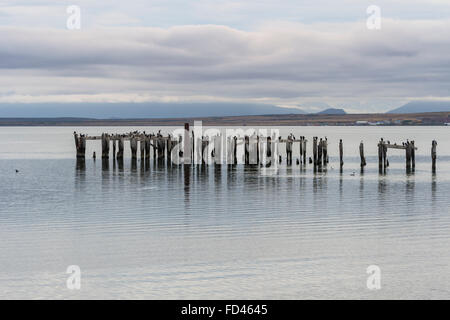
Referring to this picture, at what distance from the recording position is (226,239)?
747 inches

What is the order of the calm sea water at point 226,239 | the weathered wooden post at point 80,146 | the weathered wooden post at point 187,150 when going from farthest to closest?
the weathered wooden post at point 80,146 < the weathered wooden post at point 187,150 < the calm sea water at point 226,239

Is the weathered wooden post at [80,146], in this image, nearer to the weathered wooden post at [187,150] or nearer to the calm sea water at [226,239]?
the weathered wooden post at [187,150]

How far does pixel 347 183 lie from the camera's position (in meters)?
36.2

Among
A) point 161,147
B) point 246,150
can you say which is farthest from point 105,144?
point 246,150

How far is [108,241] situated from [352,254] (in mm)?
6339

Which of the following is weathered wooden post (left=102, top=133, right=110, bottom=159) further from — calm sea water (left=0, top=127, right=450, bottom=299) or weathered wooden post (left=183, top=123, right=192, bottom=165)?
calm sea water (left=0, top=127, right=450, bottom=299)

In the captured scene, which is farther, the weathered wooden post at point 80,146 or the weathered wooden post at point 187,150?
the weathered wooden post at point 80,146

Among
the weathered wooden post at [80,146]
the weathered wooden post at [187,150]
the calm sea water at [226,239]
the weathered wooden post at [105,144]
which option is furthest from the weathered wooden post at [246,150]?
the weathered wooden post at [80,146]

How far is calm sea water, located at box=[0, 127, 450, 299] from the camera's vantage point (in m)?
14.0

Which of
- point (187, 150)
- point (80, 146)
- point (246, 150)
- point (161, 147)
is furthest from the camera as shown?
point (80, 146)

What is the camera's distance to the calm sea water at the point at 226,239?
46.0 feet

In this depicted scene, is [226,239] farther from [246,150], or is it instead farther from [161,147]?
[161,147]
